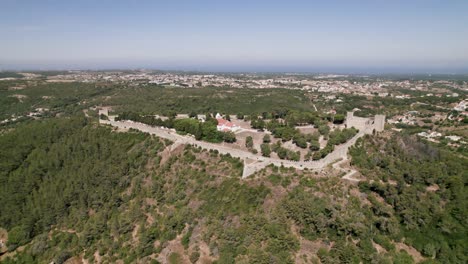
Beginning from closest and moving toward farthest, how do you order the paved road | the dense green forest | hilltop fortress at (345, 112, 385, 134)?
the dense green forest < the paved road < hilltop fortress at (345, 112, 385, 134)

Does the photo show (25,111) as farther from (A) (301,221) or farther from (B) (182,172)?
(A) (301,221)

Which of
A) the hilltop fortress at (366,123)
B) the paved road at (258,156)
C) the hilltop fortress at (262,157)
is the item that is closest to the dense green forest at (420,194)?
the paved road at (258,156)

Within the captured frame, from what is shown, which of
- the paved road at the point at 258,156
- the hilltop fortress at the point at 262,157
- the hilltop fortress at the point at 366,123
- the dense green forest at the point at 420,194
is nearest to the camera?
the dense green forest at the point at 420,194

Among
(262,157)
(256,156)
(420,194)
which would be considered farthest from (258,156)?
(420,194)

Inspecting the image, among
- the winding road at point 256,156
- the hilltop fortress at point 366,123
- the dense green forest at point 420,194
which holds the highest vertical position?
the hilltop fortress at point 366,123

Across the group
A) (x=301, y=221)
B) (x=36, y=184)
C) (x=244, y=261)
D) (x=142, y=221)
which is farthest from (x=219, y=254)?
(x=36, y=184)

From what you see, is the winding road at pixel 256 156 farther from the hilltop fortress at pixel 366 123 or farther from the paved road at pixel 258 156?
the hilltop fortress at pixel 366 123

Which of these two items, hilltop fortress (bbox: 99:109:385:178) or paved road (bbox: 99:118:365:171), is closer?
paved road (bbox: 99:118:365:171)

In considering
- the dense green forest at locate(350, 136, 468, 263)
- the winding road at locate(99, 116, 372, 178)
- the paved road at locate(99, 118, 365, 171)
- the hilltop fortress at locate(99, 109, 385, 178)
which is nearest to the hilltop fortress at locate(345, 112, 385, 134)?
the hilltop fortress at locate(99, 109, 385, 178)

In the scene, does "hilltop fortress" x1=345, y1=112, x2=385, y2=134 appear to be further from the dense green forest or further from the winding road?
the dense green forest

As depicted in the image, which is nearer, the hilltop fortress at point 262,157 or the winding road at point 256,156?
the winding road at point 256,156

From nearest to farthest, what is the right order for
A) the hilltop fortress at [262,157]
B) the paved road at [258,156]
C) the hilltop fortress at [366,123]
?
the paved road at [258,156]
the hilltop fortress at [262,157]
the hilltop fortress at [366,123]
